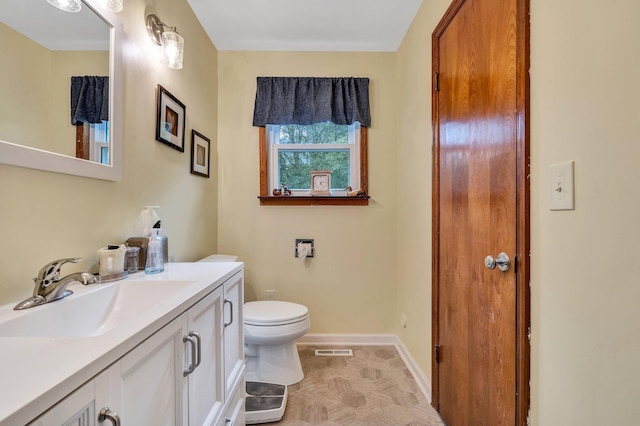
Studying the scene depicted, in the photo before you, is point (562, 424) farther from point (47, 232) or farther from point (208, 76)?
point (208, 76)

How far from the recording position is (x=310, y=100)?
89.4 inches

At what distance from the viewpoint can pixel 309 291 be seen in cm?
231

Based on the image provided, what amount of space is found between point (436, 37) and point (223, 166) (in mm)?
1753

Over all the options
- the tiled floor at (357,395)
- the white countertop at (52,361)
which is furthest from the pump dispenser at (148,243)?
the tiled floor at (357,395)

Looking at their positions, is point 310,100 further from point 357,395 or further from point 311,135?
point 357,395

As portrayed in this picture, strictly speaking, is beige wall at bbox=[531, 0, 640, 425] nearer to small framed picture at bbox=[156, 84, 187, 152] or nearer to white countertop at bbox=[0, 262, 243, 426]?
white countertop at bbox=[0, 262, 243, 426]

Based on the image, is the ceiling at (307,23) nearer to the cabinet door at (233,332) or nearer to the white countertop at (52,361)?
the cabinet door at (233,332)

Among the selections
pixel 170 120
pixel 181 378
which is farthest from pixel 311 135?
pixel 181 378

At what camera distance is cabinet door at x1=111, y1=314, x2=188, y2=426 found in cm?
57

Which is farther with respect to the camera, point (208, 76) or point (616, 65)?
point (208, 76)

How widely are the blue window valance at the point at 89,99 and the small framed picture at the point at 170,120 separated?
1.22 ft

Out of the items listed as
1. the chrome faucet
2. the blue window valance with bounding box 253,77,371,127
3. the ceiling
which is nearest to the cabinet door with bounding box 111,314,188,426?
the chrome faucet

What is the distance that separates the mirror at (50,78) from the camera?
76 cm

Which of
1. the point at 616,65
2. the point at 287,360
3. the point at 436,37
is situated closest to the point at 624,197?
the point at 616,65
